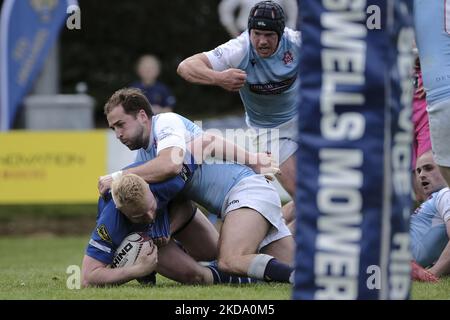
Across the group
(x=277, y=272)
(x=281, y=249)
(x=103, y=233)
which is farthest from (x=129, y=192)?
(x=281, y=249)

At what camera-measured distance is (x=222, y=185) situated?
6992mm

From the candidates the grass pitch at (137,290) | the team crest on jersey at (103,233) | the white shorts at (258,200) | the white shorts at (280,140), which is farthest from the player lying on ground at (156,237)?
the white shorts at (280,140)

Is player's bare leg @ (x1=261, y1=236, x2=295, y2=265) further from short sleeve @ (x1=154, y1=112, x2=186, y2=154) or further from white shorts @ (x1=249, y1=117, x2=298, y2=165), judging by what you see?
white shorts @ (x1=249, y1=117, x2=298, y2=165)

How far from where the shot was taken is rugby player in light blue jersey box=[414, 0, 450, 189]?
6.32 meters

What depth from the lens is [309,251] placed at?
4270 millimetres

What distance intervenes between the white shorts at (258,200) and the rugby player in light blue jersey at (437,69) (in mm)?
1141

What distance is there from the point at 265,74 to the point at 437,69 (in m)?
1.91

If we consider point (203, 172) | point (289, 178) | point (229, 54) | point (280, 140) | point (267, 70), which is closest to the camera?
point (203, 172)

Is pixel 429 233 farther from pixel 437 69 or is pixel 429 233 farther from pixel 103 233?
pixel 103 233

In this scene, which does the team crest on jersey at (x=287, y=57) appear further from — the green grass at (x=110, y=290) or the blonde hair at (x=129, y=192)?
the blonde hair at (x=129, y=192)

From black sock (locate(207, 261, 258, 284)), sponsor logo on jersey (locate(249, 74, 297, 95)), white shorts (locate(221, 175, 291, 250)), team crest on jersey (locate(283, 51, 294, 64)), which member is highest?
team crest on jersey (locate(283, 51, 294, 64))

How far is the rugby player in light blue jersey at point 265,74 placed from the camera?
7.54 metres

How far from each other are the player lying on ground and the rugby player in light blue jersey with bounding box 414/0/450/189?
4.99ft

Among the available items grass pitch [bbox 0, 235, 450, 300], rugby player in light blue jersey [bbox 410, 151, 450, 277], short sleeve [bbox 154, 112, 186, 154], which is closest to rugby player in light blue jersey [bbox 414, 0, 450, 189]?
grass pitch [bbox 0, 235, 450, 300]
